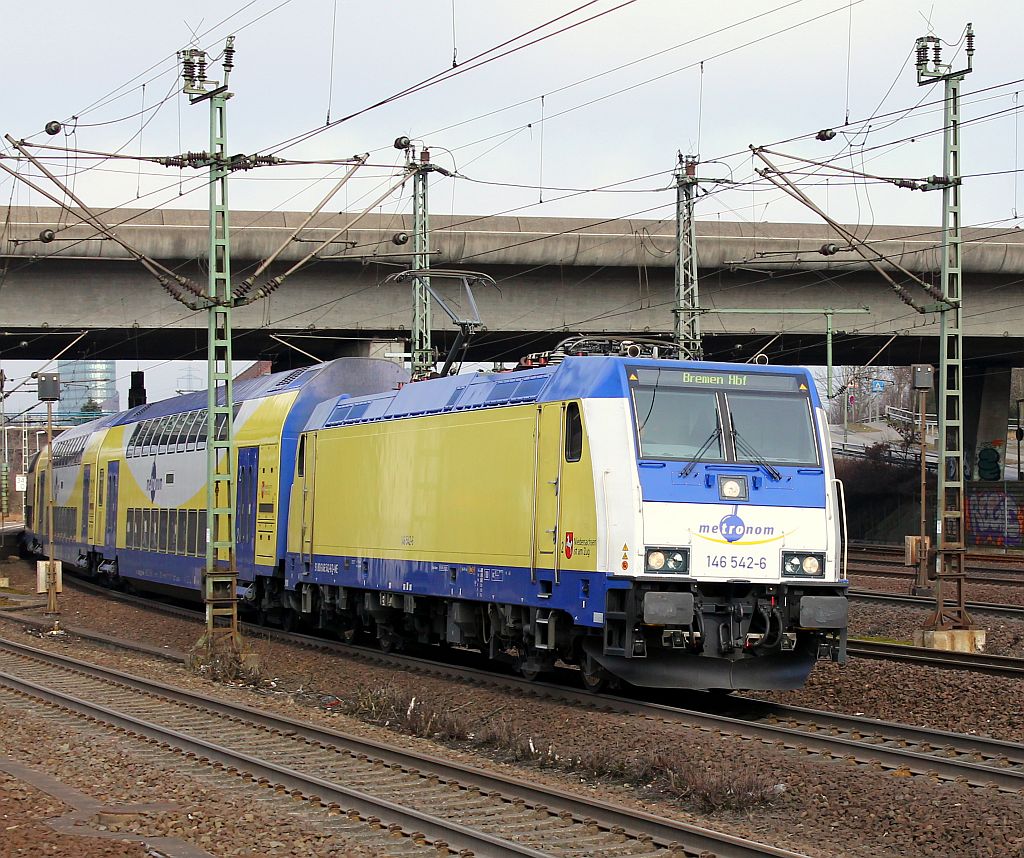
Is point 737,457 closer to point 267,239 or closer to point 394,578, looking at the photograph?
point 394,578

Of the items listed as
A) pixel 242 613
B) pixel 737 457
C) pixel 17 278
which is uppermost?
pixel 17 278

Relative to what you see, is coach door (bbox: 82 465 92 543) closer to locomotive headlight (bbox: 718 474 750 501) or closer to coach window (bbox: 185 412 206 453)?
coach window (bbox: 185 412 206 453)

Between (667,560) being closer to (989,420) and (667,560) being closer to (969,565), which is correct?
(969,565)

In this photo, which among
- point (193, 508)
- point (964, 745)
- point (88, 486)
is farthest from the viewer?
point (88, 486)

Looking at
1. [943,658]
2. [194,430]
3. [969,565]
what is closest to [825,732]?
[943,658]

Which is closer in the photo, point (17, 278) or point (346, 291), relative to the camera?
point (17, 278)

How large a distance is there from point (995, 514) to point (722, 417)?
39.3 meters

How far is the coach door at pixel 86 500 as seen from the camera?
35.3m

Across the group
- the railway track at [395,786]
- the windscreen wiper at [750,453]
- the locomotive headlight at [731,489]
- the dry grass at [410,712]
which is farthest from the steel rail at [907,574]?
the railway track at [395,786]

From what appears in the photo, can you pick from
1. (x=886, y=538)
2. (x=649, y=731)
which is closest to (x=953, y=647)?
(x=649, y=731)

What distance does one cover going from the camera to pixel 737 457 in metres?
14.4

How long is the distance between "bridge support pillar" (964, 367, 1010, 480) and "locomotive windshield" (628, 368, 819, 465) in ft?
133

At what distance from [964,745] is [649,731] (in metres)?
2.71

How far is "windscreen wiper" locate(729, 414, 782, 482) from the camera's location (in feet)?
47.4
